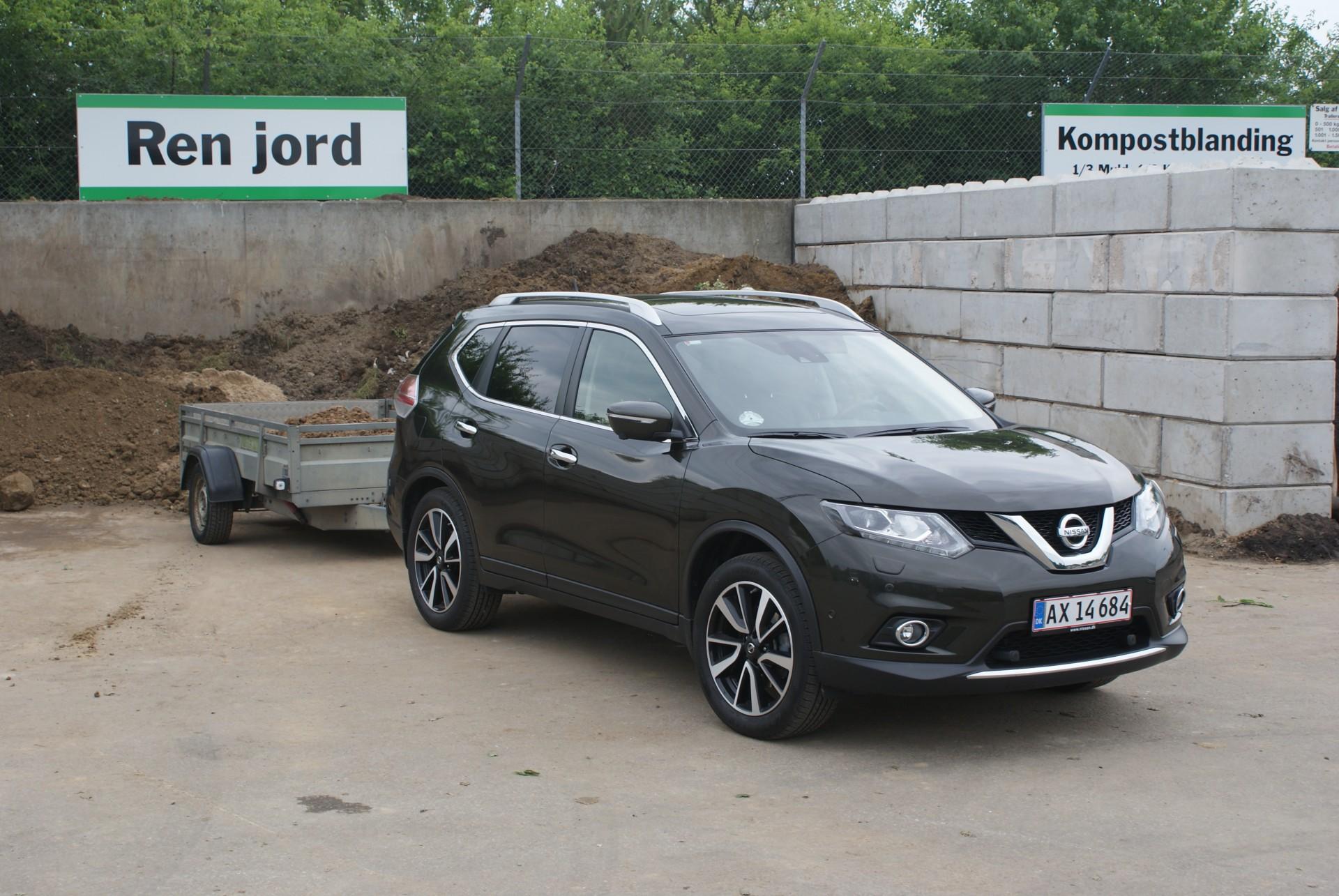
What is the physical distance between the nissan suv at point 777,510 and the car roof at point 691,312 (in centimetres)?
2

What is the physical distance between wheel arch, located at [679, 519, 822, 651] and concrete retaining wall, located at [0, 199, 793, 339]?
11.7m

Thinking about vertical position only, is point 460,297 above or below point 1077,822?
above

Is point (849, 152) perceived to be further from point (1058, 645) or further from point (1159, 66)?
point (1058, 645)

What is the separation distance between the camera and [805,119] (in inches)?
711

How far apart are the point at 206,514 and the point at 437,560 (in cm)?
344

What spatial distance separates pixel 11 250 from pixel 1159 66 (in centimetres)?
1491

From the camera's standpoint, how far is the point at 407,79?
17.7 meters

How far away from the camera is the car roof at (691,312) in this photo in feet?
22.6

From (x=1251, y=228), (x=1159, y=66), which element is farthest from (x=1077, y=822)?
(x=1159, y=66)

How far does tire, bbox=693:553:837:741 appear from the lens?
221 inches

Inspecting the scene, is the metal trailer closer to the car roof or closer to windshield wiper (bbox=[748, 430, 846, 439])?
the car roof

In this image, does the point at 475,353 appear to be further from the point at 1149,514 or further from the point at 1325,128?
the point at 1325,128

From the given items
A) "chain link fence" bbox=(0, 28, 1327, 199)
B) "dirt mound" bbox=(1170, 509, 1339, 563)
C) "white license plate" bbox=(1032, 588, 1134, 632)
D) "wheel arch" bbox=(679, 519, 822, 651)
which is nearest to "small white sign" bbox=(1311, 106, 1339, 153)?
"chain link fence" bbox=(0, 28, 1327, 199)

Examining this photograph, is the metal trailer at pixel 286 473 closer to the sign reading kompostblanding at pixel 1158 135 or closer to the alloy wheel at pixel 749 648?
the alloy wheel at pixel 749 648
